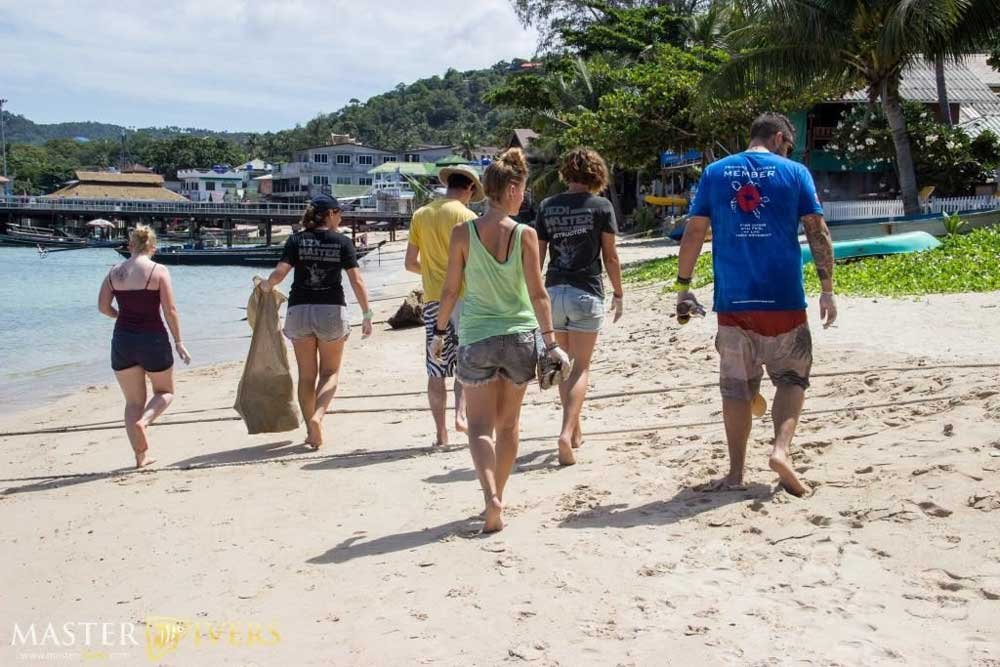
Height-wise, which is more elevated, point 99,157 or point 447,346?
point 99,157

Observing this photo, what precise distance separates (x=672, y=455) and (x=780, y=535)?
5.31 feet

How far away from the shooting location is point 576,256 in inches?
240

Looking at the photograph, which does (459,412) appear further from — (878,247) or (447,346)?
(878,247)

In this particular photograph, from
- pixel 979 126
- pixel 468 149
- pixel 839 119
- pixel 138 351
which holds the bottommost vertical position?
pixel 138 351

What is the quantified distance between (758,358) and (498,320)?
132 centimetres

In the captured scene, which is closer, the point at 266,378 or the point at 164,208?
the point at 266,378

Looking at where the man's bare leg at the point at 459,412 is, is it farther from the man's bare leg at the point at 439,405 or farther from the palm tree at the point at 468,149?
the palm tree at the point at 468,149

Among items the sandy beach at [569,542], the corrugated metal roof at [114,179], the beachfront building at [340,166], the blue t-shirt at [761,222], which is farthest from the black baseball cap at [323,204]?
the corrugated metal roof at [114,179]

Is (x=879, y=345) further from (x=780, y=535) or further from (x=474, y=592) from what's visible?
(x=474, y=592)

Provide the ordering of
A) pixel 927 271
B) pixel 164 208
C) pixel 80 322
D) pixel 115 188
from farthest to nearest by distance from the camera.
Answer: pixel 115 188
pixel 164 208
pixel 80 322
pixel 927 271

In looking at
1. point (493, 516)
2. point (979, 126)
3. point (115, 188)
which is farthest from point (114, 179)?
point (493, 516)

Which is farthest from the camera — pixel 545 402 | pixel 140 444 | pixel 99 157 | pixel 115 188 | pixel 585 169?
pixel 99 157

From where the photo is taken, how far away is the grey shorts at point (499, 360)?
15.4 ft

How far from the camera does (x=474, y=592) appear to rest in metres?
4.07
